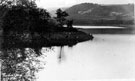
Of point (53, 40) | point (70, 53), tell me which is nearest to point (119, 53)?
point (70, 53)

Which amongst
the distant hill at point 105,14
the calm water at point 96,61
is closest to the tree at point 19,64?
the calm water at point 96,61

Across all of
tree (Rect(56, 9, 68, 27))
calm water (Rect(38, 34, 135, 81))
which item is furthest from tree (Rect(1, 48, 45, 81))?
tree (Rect(56, 9, 68, 27))

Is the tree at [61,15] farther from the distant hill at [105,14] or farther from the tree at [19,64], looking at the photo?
the tree at [19,64]

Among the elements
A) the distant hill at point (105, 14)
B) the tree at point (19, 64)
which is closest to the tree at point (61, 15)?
the distant hill at point (105, 14)

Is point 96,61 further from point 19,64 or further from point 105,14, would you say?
A: point 19,64

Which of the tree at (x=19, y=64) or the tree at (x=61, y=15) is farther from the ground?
the tree at (x=61, y=15)

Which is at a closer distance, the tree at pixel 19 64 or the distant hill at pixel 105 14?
the tree at pixel 19 64

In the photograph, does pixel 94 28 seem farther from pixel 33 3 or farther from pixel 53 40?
pixel 33 3
